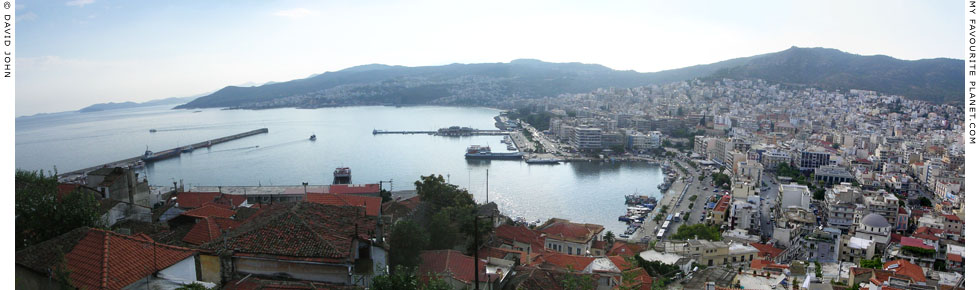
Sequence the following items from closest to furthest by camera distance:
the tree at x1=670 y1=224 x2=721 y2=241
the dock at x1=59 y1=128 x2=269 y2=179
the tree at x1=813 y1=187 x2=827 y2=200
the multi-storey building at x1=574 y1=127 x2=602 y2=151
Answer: the tree at x1=670 y1=224 x2=721 y2=241 → the tree at x1=813 y1=187 x2=827 y2=200 → the dock at x1=59 y1=128 x2=269 y2=179 → the multi-storey building at x1=574 y1=127 x2=602 y2=151

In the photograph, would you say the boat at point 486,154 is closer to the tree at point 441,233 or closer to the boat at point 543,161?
the boat at point 543,161

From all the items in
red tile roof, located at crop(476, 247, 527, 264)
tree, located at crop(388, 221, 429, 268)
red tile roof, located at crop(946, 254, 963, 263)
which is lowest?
red tile roof, located at crop(946, 254, 963, 263)

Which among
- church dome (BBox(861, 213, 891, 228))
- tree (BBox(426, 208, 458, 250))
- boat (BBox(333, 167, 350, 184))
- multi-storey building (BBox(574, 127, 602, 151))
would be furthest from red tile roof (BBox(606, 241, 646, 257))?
multi-storey building (BBox(574, 127, 602, 151))

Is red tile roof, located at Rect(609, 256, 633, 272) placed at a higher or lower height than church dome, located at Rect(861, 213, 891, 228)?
higher

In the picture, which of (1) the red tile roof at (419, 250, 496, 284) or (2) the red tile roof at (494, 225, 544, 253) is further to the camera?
(2) the red tile roof at (494, 225, 544, 253)

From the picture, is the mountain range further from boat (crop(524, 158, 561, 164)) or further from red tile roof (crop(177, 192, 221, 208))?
red tile roof (crop(177, 192, 221, 208))

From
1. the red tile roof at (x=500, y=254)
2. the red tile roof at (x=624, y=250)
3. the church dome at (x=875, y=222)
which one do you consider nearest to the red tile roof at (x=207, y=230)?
the red tile roof at (x=500, y=254)

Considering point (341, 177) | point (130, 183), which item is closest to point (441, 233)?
point (130, 183)
